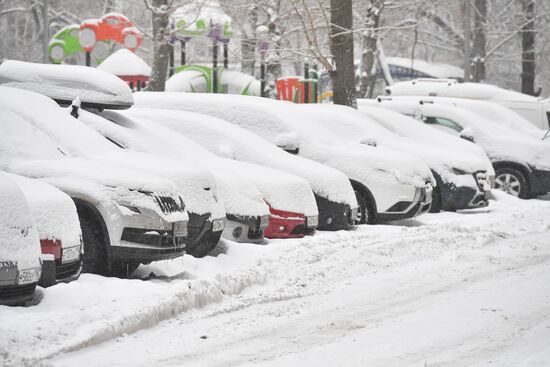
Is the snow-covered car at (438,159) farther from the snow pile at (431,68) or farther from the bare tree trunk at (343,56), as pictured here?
the snow pile at (431,68)

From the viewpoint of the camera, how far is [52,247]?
27.1 feet

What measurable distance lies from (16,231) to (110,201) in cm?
194

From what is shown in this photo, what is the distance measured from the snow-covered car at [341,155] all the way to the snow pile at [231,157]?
88 centimetres

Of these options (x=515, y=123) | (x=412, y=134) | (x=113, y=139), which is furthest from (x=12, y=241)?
(x=515, y=123)

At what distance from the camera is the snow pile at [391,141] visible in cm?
1667

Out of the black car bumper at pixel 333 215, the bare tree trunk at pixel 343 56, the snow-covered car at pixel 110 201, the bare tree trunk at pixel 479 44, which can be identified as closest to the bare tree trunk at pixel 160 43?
the bare tree trunk at pixel 343 56

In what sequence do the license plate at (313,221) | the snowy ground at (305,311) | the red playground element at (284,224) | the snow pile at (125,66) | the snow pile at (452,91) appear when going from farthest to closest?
the snow pile at (125,66) < the snow pile at (452,91) < the license plate at (313,221) < the red playground element at (284,224) < the snowy ground at (305,311)

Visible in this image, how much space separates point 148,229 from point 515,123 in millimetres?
14924

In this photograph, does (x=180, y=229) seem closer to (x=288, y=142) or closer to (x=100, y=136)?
(x=100, y=136)

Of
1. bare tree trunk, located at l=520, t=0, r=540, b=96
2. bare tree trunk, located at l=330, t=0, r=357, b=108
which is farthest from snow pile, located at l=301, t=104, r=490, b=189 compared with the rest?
bare tree trunk, located at l=520, t=0, r=540, b=96

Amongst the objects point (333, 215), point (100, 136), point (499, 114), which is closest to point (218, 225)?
point (100, 136)

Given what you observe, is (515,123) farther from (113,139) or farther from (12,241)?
(12,241)

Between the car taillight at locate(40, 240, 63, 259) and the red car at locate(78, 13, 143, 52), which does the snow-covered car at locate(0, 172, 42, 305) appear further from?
the red car at locate(78, 13, 143, 52)

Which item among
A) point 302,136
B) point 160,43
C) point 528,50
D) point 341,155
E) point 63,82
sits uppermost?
point 528,50
